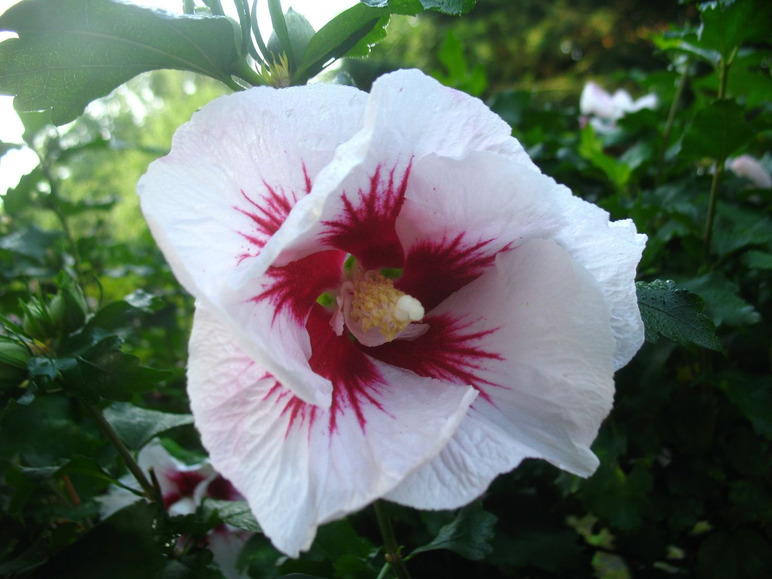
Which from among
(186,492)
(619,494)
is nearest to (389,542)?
(619,494)

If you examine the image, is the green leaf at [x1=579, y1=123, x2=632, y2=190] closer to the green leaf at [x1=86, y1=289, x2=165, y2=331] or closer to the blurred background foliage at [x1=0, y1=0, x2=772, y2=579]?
the blurred background foliage at [x1=0, y1=0, x2=772, y2=579]

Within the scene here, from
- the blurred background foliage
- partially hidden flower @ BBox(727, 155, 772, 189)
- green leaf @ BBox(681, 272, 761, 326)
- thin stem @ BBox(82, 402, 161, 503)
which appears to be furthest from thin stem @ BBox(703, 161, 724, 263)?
thin stem @ BBox(82, 402, 161, 503)

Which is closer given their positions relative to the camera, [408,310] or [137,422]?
[408,310]

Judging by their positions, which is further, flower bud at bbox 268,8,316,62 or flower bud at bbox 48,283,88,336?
flower bud at bbox 48,283,88,336

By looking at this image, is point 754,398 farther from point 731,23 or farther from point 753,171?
point 753,171

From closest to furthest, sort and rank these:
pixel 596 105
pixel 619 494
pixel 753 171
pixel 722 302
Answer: pixel 722 302 → pixel 619 494 → pixel 753 171 → pixel 596 105

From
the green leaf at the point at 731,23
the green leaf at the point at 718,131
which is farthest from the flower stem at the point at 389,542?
the green leaf at the point at 731,23

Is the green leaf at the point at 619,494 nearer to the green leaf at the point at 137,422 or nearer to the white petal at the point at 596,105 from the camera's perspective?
the green leaf at the point at 137,422
